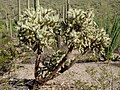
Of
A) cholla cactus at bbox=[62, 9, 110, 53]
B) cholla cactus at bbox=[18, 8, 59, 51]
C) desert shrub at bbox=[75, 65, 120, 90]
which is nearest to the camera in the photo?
desert shrub at bbox=[75, 65, 120, 90]

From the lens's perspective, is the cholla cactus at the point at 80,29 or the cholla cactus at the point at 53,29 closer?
the cholla cactus at the point at 53,29

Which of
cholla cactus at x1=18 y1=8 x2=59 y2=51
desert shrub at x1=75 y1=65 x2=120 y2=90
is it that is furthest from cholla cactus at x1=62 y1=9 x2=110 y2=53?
desert shrub at x1=75 y1=65 x2=120 y2=90

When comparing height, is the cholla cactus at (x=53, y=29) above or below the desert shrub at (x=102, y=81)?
above

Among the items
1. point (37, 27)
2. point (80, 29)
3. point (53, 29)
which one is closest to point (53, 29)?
point (53, 29)

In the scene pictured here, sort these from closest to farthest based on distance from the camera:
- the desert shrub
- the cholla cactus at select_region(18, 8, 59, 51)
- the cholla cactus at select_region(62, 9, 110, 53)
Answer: the desert shrub < the cholla cactus at select_region(18, 8, 59, 51) < the cholla cactus at select_region(62, 9, 110, 53)

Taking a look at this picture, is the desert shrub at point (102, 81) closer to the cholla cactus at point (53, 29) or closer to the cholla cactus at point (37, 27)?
the cholla cactus at point (53, 29)

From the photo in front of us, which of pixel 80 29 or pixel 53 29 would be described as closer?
pixel 80 29

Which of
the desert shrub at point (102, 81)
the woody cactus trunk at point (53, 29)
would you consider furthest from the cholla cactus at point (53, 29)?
the desert shrub at point (102, 81)

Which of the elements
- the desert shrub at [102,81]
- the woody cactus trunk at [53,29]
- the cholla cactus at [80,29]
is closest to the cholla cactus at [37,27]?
the woody cactus trunk at [53,29]

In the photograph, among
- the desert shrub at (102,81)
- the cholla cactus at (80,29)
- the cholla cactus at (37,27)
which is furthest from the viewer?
the cholla cactus at (80,29)

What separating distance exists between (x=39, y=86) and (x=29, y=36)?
2032mm

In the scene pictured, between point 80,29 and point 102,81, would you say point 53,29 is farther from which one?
point 102,81

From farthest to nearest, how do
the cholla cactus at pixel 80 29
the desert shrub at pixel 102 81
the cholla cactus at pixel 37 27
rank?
the cholla cactus at pixel 80 29 → the cholla cactus at pixel 37 27 → the desert shrub at pixel 102 81

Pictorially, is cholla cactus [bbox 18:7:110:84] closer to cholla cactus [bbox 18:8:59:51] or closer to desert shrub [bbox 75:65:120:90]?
cholla cactus [bbox 18:8:59:51]
